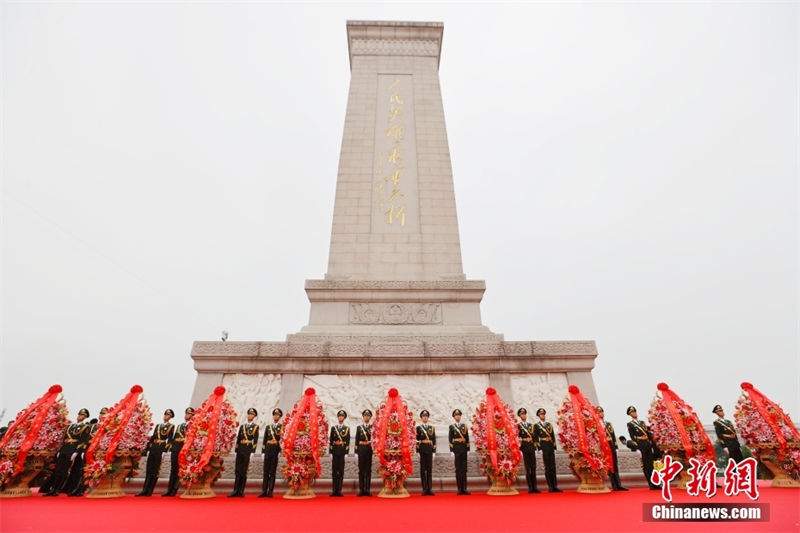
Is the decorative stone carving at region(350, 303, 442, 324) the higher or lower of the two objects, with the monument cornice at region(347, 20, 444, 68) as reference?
lower

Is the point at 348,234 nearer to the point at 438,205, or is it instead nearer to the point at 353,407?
the point at 438,205

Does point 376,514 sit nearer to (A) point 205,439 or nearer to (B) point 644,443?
(A) point 205,439

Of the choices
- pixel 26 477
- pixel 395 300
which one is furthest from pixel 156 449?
pixel 395 300

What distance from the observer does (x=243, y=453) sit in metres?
5.78

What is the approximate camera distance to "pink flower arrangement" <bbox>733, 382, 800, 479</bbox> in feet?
19.3

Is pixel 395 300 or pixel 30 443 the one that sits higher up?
pixel 395 300

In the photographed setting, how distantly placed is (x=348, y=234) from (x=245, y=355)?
415 centimetres

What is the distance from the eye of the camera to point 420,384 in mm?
7801

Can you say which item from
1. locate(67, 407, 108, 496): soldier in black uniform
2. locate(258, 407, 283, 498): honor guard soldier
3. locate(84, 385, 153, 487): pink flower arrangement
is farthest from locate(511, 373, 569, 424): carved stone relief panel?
locate(67, 407, 108, 496): soldier in black uniform

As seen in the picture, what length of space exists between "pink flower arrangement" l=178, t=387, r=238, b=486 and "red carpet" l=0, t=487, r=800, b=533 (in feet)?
1.15

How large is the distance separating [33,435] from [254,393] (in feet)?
9.74

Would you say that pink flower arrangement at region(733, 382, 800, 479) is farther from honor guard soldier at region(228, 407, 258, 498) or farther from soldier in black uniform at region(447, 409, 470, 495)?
honor guard soldier at region(228, 407, 258, 498)

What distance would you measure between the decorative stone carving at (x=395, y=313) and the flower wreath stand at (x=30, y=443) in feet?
17.1

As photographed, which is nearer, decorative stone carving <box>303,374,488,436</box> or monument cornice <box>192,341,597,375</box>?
decorative stone carving <box>303,374,488,436</box>
